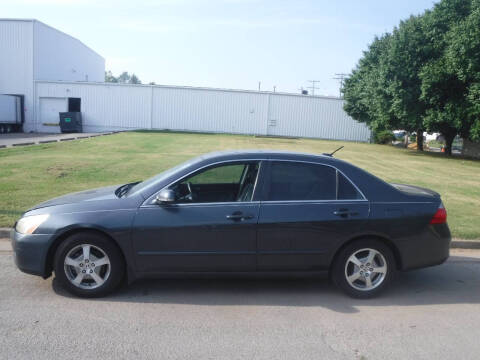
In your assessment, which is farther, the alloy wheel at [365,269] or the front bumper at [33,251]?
the alloy wheel at [365,269]

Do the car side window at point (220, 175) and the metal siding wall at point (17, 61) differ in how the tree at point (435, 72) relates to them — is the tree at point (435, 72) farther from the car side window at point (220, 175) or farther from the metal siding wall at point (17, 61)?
the metal siding wall at point (17, 61)

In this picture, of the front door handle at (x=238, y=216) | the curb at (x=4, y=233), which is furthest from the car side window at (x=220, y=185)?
the curb at (x=4, y=233)

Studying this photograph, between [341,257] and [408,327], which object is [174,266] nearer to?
[341,257]

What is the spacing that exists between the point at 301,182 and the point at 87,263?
2407 mm

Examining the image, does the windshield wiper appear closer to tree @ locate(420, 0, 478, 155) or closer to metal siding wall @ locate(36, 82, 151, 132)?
tree @ locate(420, 0, 478, 155)

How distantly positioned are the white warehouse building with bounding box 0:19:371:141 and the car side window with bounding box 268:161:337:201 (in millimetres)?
40781

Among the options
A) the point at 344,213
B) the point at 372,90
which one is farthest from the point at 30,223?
the point at 372,90

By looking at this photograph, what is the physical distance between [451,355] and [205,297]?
2.40 m

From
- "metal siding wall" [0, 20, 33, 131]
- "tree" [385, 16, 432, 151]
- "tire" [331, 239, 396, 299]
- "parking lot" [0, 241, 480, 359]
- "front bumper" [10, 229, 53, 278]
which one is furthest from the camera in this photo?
"metal siding wall" [0, 20, 33, 131]

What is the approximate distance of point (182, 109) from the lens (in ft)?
149

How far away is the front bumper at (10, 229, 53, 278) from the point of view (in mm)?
4727

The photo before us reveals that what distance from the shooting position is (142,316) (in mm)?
4402

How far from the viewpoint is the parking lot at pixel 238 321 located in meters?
3.80

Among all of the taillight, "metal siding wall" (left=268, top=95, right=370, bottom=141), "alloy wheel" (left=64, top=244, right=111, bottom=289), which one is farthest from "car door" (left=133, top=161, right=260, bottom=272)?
"metal siding wall" (left=268, top=95, right=370, bottom=141)
